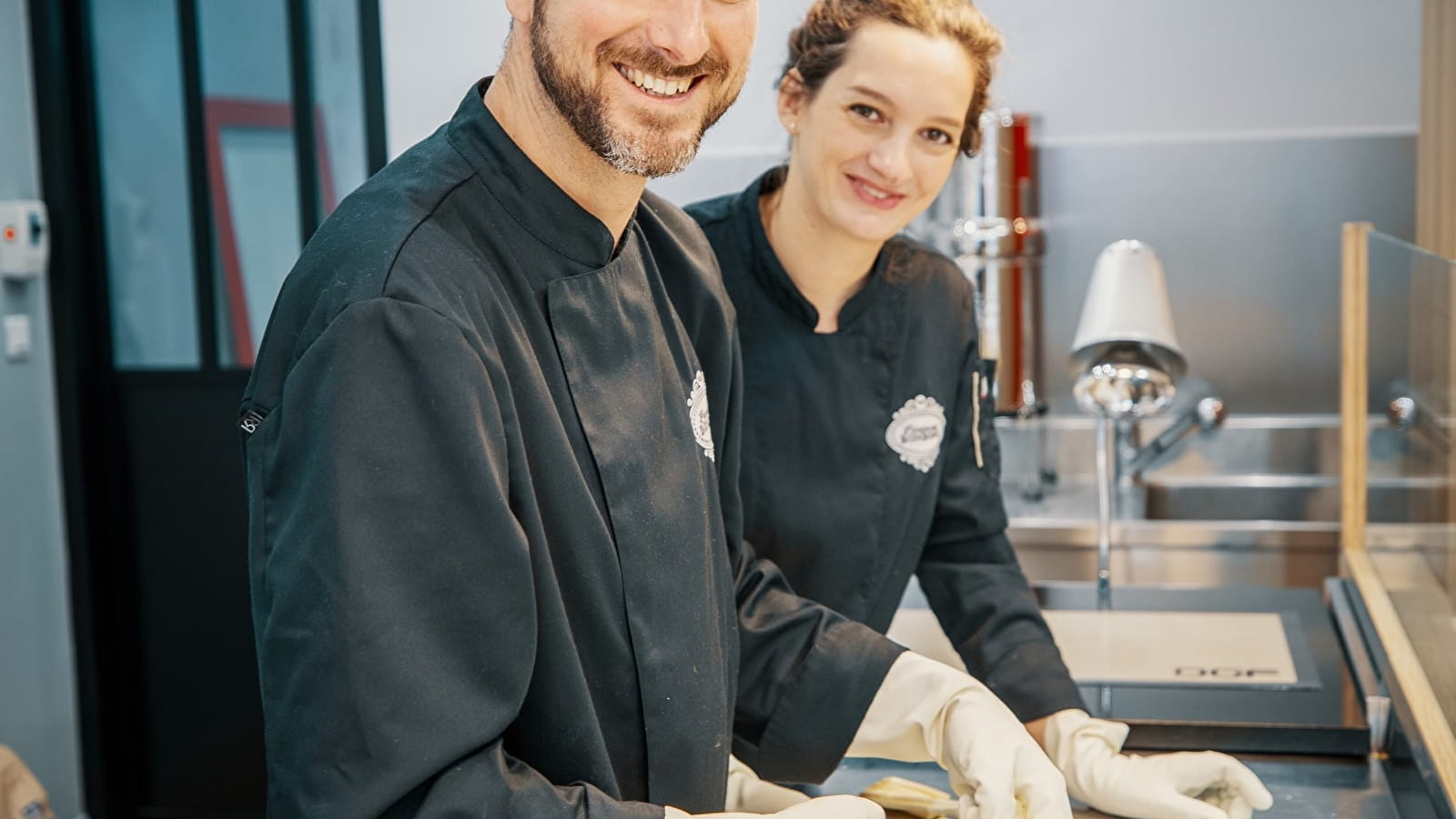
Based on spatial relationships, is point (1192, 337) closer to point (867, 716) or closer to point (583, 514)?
point (867, 716)

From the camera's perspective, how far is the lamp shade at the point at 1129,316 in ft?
7.17

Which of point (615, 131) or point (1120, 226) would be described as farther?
point (1120, 226)

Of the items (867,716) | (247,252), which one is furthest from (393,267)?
(247,252)

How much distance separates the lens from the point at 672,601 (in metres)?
1.03

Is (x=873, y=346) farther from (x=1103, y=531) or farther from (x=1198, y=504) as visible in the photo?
(x=1198, y=504)

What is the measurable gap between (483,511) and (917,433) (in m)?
0.82

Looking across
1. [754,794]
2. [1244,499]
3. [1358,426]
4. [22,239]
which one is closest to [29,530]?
[22,239]

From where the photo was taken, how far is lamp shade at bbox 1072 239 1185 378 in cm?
219

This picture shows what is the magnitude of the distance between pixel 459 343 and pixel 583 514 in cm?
16

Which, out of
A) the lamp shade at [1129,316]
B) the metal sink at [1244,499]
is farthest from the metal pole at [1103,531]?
the metal sink at [1244,499]

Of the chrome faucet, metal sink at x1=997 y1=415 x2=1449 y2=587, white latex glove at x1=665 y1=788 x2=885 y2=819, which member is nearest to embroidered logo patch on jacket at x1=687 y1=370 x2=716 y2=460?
white latex glove at x1=665 y1=788 x2=885 y2=819

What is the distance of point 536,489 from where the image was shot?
93 centimetres

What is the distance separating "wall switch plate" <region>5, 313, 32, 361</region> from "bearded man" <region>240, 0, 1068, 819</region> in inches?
87.3

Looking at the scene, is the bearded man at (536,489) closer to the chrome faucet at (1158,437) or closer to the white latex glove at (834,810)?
the white latex glove at (834,810)
